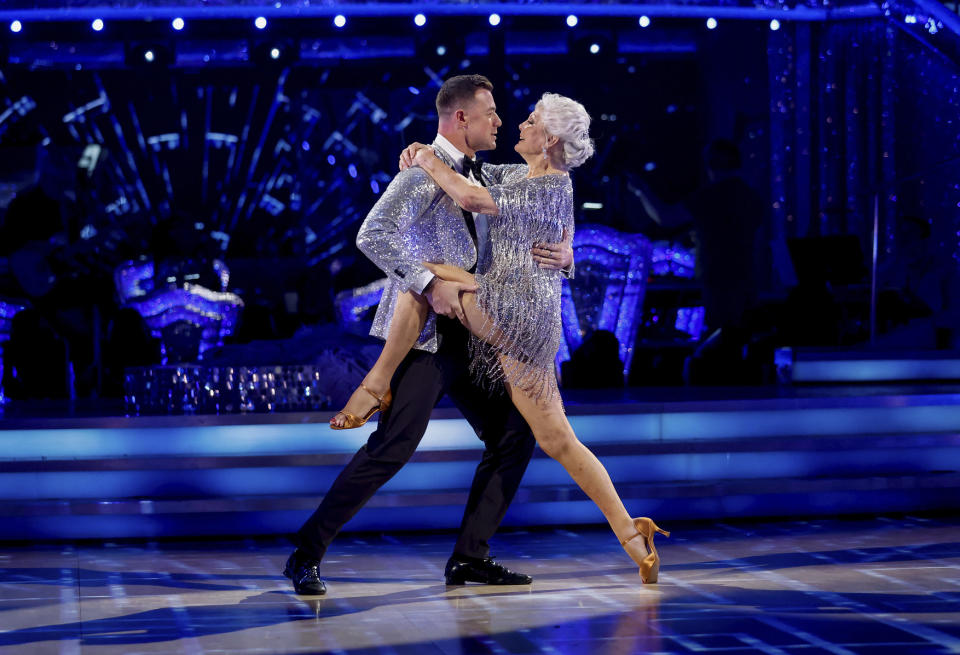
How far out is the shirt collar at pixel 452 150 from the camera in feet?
10.2

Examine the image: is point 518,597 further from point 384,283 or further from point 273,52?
point 273,52

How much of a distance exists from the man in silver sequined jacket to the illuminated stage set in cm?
36

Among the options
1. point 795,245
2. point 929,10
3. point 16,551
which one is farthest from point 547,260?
point 929,10

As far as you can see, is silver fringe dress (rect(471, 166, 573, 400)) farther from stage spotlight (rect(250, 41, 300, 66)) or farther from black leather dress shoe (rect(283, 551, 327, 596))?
stage spotlight (rect(250, 41, 300, 66))

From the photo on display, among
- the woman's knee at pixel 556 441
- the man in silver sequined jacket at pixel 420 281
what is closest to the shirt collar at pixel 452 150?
the man in silver sequined jacket at pixel 420 281

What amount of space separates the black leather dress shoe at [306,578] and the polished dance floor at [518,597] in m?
0.04

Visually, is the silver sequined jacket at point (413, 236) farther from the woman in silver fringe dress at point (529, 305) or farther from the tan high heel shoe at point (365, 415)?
the tan high heel shoe at point (365, 415)

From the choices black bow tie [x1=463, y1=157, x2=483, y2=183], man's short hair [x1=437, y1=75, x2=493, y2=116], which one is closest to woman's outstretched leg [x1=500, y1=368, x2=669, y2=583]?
black bow tie [x1=463, y1=157, x2=483, y2=183]

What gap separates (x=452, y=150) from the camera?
10.2 feet

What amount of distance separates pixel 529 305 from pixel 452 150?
17.5 inches

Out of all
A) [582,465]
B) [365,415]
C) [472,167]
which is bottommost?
[582,465]

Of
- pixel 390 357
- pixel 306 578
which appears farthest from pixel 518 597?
pixel 390 357

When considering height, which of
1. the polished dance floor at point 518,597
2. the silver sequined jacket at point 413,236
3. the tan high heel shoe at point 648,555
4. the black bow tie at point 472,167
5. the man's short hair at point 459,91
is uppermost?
the man's short hair at point 459,91

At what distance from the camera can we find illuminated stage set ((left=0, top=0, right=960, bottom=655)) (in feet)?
13.7
